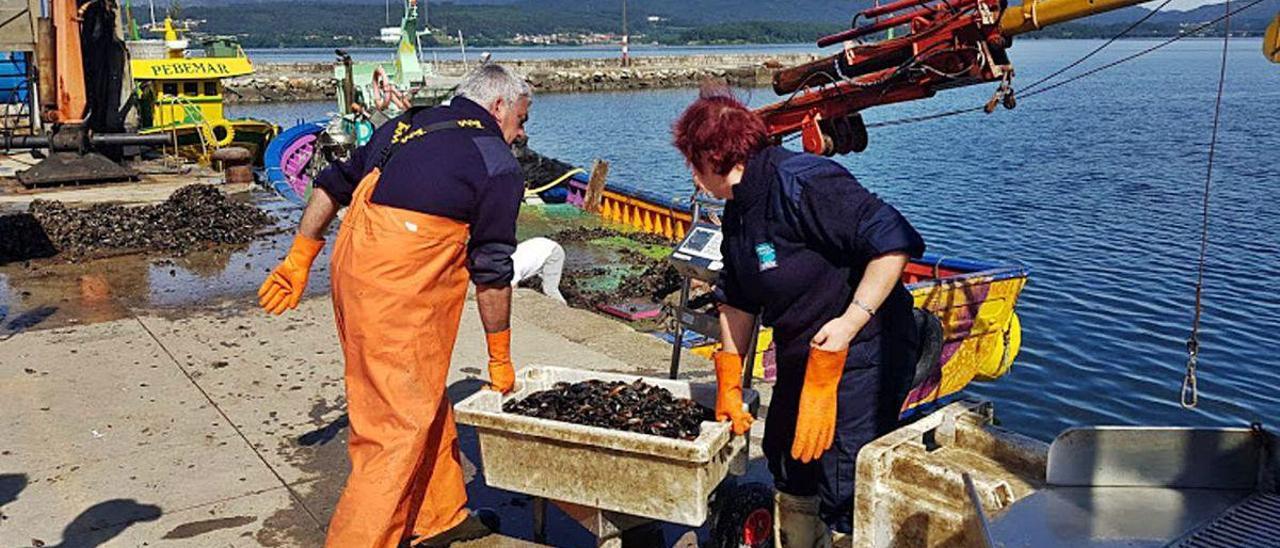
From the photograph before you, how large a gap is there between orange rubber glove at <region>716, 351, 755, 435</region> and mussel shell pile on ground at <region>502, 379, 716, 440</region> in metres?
0.13

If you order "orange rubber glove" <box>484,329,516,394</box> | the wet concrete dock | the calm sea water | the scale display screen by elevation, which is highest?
the scale display screen

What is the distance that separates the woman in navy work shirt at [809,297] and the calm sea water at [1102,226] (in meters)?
0.46

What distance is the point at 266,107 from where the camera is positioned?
173ft

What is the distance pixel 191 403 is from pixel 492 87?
284cm

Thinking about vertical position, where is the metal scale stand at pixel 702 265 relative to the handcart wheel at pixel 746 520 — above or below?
above

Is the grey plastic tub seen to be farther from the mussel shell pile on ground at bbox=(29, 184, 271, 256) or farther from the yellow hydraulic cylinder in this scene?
the mussel shell pile on ground at bbox=(29, 184, 271, 256)

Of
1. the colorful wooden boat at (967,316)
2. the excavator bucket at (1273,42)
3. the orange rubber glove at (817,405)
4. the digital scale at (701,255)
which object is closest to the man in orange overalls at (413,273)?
the digital scale at (701,255)

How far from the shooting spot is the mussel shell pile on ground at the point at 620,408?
3.62m

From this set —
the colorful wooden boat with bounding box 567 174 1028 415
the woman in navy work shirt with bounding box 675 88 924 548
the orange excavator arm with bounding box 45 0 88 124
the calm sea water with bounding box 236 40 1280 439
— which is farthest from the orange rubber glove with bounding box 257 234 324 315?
the orange excavator arm with bounding box 45 0 88 124

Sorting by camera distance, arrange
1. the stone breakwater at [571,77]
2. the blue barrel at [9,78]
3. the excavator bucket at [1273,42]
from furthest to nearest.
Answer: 1. the stone breakwater at [571,77]
2. the blue barrel at [9,78]
3. the excavator bucket at [1273,42]

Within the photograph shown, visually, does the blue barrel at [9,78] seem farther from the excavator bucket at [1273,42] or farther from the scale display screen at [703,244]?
the excavator bucket at [1273,42]

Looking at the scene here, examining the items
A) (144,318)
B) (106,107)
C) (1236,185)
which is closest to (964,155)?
(1236,185)

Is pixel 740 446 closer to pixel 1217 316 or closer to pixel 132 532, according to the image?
pixel 132 532

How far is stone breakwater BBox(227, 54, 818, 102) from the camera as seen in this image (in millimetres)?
57625
